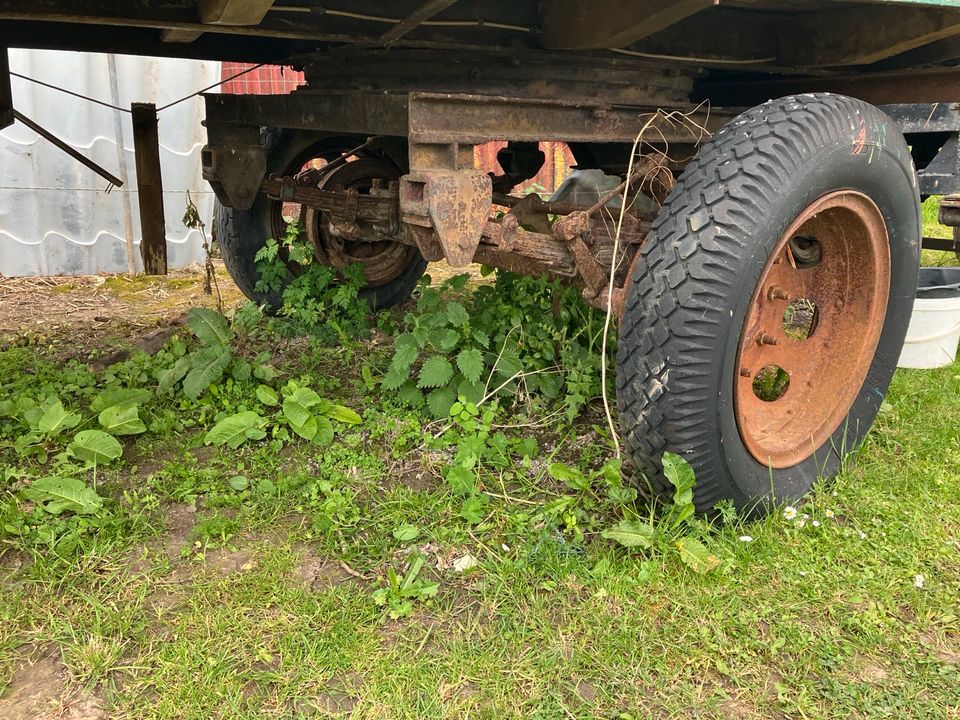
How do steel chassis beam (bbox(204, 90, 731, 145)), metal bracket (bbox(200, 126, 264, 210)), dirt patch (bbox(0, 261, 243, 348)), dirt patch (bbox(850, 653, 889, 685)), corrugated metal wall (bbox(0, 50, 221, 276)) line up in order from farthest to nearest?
corrugated metal wall (bbox(0, 50, 221, 276)) → dirt patch (bbox(0, 261, 243, 348)) → metal bracket (bbox(200, 126, 264, 210)) → steel chassis beam (bbox(204, 90, 731, 145)) → dirt patch (bbox(850, 653, 889, 685))

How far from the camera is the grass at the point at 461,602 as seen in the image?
1.86m

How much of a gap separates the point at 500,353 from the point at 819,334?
1175mm

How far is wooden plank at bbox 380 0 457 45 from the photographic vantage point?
230 cm

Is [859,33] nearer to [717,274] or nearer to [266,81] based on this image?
[717,274]

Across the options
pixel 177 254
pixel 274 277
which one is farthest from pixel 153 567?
pixel 177 254

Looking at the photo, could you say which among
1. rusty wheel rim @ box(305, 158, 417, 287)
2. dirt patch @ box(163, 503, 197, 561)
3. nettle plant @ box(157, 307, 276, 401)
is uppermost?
rusty wheel rim @ box(305, 158, 417, 287)

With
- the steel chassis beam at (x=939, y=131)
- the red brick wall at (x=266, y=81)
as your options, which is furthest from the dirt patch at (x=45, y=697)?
the red brick wall at (x=266, y=81)

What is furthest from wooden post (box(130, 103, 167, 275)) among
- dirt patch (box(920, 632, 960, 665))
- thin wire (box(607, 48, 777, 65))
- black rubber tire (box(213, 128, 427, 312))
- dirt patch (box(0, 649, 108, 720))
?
dirt patch (box(920, 632, 960, 665))

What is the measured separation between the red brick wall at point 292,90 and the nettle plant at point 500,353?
5.00 feet

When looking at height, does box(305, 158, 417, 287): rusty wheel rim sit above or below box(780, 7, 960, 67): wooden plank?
below

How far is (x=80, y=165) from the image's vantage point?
6062 millimetres

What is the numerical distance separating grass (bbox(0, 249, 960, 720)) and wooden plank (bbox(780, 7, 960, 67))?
1.49m

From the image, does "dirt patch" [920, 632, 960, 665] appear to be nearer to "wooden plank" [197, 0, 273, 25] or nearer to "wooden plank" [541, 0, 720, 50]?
"wooden plank" [541, 0, 720, 50]

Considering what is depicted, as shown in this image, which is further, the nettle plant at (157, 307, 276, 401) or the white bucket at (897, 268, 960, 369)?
the white bucket at (897, 268, 960, 369)
